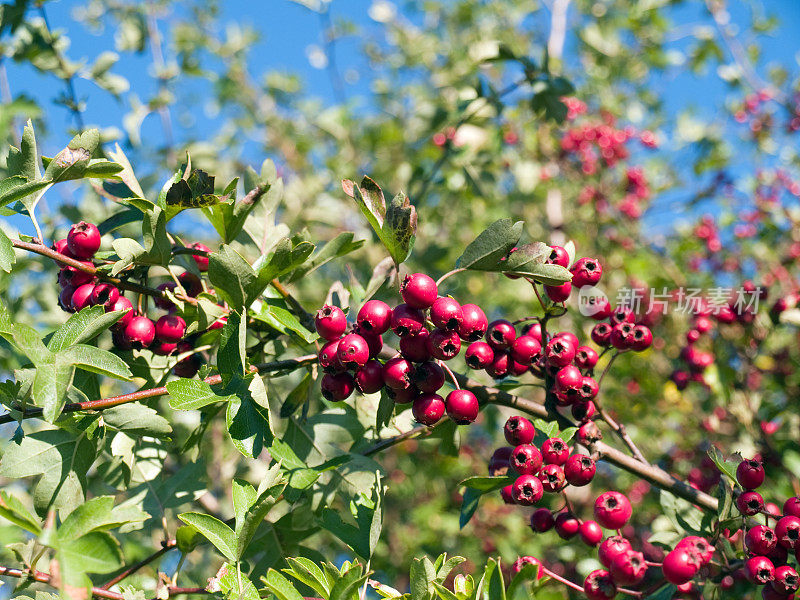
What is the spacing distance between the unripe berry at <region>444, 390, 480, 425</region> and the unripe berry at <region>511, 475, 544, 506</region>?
0.20m

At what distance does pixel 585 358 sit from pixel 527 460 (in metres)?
0.35

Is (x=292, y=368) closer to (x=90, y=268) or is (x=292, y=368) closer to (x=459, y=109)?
(x=90, y=268)

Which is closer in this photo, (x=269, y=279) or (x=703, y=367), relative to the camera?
(x=269, y=279)

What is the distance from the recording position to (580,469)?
1.52 metres

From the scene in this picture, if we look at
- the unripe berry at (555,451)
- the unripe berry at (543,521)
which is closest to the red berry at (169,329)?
the unripe berry at (555,451)

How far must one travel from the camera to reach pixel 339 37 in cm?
700

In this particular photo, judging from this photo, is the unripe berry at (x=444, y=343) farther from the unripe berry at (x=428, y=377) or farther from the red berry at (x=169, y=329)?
the red berry at (x=169, y=329)

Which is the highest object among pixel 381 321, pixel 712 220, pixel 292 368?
pixel 381 321

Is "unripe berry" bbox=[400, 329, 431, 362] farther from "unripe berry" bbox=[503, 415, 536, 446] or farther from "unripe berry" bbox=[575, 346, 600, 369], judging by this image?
"unripe berry" bbox=[575, 346, 600, 369]

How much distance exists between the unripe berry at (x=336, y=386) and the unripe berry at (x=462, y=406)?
250 millimetres

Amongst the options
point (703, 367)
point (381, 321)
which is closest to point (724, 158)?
point (703, 367)

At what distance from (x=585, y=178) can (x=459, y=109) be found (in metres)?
2.80

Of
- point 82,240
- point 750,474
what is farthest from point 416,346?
point 750,474

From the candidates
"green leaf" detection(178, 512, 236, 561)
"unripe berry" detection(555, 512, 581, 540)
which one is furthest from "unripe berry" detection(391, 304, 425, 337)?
"unripe berry" detection(555, 512, 581, 540)
